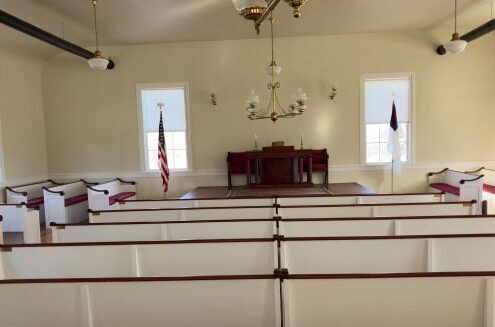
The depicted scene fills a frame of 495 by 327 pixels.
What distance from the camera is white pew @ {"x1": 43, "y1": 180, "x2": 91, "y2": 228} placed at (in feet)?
22.1

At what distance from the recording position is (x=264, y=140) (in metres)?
7.99

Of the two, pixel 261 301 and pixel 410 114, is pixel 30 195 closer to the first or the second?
pixel 261 301

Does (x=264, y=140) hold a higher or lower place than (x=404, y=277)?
higher

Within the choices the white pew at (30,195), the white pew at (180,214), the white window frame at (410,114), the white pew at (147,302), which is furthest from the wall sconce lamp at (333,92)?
the white pew at (30,195)

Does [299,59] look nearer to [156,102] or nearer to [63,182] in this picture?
[156,102]

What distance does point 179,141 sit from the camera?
818 centimetres

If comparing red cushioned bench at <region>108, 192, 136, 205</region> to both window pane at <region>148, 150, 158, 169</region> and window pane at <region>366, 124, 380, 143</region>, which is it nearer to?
window pane at <region>148, 150, 158, 169</region>

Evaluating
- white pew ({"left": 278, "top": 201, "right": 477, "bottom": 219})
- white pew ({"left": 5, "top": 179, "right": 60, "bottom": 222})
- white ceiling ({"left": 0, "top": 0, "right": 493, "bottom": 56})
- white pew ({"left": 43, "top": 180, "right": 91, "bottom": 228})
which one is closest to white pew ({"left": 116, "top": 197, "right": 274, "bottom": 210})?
white pew ({"left": 278, "top": 201, "right": 477, "bottom": 219})

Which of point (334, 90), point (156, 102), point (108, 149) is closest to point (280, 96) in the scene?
point (334, 90)

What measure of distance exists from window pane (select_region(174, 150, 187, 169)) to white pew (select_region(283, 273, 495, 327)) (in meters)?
6.67

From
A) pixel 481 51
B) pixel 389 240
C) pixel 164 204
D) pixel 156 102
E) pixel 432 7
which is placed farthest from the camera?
pixel 156 102

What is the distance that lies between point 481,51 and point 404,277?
7.83 meters

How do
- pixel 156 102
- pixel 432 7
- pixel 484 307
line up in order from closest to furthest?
pixel 484 307
pixel 432 7
pixel 156 102

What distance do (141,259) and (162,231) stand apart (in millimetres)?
664
